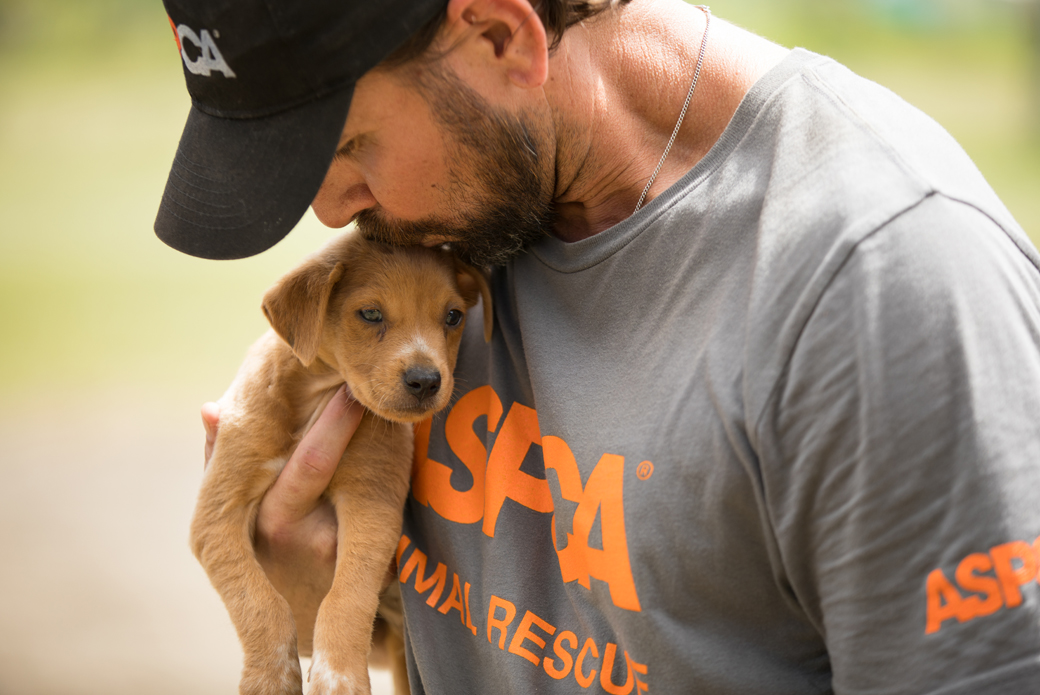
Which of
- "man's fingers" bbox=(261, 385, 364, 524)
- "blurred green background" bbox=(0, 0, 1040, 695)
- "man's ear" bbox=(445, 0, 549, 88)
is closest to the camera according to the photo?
"man's ear" bbox=(445, 0, 549, 88)

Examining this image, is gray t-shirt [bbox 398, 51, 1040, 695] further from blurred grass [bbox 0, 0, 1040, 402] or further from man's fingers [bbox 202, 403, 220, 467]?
blurred grass [bbox 0, 0, 1040, 402]

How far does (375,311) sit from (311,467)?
1.64ft

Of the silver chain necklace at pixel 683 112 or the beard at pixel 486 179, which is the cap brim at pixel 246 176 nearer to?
the beard at pixel 486 179

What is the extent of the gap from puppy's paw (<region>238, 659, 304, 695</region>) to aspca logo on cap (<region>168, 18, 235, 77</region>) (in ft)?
4.77

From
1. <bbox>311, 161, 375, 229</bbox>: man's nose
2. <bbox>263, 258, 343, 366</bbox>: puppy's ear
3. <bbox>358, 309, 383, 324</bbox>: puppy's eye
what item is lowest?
<bbox>358, 309, 383, 324</bbox>: puppy's eye

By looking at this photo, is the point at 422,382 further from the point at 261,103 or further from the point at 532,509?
the point at 261,103

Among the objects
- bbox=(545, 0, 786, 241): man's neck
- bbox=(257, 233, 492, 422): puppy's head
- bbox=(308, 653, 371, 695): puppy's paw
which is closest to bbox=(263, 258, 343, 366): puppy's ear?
bbox=(257, 233, 492, 422): puppy's head

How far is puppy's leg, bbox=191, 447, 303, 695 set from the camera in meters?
2.06

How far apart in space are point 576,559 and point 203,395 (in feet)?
18.2

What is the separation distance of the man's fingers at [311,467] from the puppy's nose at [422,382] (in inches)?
11.0

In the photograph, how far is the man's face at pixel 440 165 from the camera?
1.47 metres

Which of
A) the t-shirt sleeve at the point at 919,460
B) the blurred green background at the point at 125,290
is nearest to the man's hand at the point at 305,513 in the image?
the t-shirt sleeve at the point at 919,460

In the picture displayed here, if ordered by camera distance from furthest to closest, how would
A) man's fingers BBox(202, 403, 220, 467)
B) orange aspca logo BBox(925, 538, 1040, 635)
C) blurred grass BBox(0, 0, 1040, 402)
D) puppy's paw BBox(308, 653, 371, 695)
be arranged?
1. blurred grass BBox(0, 0, 1040, 402)
2. man's fingers BBox(202, 403, 220, 467)
3. puppy's paw BBox(308, 653, 371, 695)
4. orange aspca logo BBox(925, 538, 1040, 635)

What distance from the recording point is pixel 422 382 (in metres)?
2.08
